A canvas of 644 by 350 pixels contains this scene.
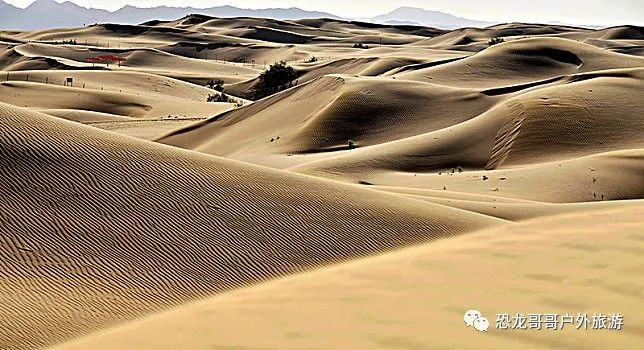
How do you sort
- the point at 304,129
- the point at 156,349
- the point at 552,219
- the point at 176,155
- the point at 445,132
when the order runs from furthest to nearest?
the point at 304,129 < the point at 445,132 < the point at 176,155 < the point at 552,219 < the point at 156,349

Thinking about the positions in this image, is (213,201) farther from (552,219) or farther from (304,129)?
(304,129)

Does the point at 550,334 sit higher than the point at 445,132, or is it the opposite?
the point at 550,334

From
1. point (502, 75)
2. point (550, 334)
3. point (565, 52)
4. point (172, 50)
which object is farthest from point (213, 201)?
point (172, 50)

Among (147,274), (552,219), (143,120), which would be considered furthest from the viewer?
(143,120)

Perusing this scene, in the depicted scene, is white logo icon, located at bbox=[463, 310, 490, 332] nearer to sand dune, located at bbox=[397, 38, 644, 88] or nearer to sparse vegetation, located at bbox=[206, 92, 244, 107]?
sand dune, located at bbox=[397, 38, 644, 88]

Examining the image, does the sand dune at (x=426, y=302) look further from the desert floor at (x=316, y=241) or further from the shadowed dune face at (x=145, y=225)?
the shadowed dune face at (x=145, y=225)

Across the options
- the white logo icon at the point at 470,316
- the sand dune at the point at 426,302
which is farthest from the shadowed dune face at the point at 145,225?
the white logo icon at the point at 470,316
